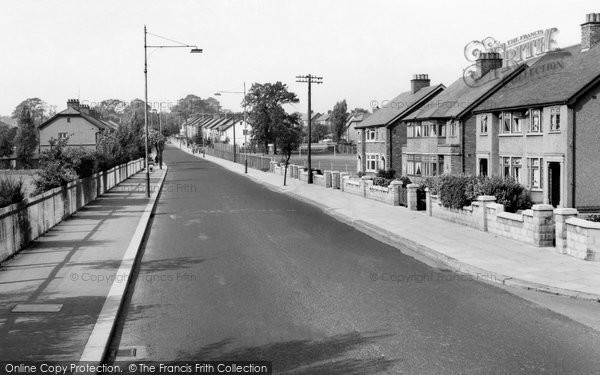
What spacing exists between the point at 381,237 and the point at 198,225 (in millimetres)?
6658

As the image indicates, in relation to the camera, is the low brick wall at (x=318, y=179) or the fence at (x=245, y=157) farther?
the fence at (x=245, y=157)

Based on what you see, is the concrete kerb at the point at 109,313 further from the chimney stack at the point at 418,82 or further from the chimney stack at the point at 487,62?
the chimney stack at the point at 418,82

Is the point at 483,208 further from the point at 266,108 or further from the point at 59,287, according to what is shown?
the point at 266,108

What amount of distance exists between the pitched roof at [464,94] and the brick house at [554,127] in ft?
5.31

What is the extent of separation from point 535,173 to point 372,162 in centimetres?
2935

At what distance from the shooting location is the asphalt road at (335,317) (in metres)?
7.92

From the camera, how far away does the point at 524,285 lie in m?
12.2

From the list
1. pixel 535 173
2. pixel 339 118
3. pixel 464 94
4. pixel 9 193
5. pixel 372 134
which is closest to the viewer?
pixel 9 193

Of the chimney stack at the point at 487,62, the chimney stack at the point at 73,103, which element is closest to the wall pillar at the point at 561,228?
the chimney stack at the point at 487,62

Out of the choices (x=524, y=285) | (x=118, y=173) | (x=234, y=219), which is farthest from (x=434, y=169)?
(x=524, y=285)

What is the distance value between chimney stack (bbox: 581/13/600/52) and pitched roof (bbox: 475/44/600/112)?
2.70 feet

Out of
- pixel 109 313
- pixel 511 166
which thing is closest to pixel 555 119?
pixel 511 166

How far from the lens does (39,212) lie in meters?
18.2

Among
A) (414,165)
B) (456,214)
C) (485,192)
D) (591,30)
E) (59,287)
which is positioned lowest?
(59,287)
